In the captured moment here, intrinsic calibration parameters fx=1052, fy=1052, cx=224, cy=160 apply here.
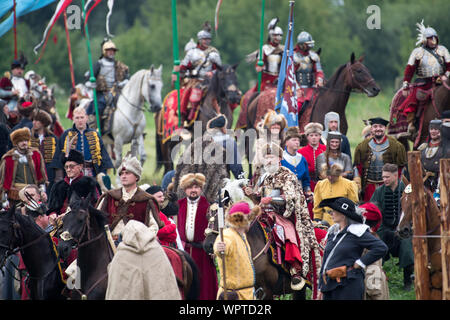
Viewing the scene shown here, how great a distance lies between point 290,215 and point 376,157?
354cm

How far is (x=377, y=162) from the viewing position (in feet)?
49.5

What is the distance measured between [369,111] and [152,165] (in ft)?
25.6

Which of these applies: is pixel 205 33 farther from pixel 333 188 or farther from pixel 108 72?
pixel 333 188

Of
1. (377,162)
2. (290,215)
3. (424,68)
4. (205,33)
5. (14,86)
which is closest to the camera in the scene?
(290,215)

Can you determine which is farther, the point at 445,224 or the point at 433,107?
the point at 433,107

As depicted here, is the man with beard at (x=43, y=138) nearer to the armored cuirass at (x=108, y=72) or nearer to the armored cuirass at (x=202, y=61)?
the armored cuirass at (x=108, y=72)

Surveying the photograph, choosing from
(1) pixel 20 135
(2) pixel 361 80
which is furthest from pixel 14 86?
(1) pixel 20 135

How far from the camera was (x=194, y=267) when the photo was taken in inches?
429

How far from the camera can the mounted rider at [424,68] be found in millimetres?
17891

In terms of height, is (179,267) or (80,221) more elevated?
(80,221)

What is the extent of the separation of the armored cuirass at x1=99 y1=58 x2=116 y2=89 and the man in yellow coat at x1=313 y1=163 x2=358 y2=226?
8948 mm

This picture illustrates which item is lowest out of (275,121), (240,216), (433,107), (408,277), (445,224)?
(408,277)

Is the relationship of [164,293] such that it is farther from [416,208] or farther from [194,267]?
[416,208]

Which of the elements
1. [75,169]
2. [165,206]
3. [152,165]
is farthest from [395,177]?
[152,165]
